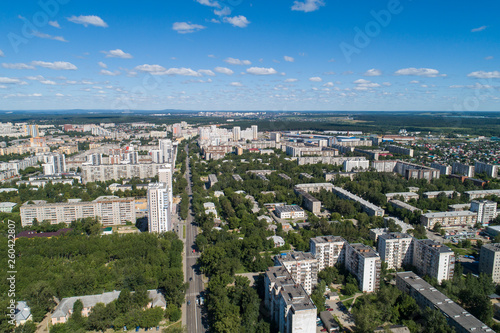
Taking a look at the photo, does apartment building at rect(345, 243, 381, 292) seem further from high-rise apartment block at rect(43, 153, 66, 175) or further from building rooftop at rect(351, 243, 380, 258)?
high-rise apartment block at rect(43, 153, 66, 175)

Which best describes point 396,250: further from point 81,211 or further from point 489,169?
point 489,169

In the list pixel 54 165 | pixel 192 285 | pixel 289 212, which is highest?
pixel 54 165

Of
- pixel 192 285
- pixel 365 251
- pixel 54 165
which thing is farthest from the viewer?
pixel 54 165

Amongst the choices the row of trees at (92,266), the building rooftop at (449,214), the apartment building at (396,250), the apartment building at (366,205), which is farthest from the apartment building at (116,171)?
the building rooftop at (449,214)

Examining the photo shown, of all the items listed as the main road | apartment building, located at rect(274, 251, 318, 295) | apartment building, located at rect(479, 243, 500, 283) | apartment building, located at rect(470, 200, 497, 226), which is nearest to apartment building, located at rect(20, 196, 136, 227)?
the main road

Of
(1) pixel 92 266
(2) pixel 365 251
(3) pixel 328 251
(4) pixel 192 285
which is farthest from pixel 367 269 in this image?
(1) pixel 92 266

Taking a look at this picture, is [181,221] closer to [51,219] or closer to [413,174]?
[51,219]
